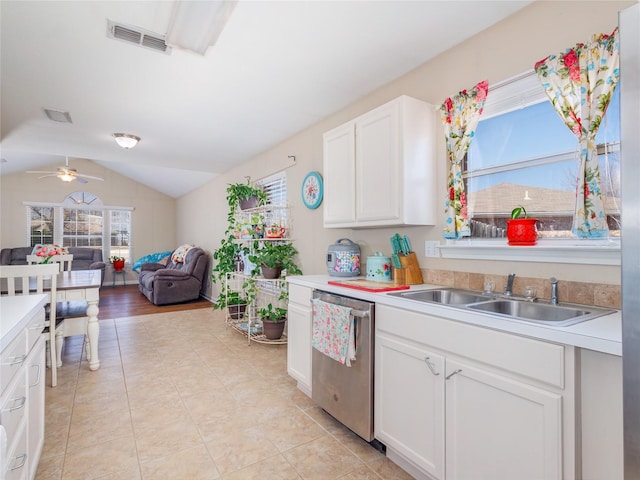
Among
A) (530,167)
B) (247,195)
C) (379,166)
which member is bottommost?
(530,167)

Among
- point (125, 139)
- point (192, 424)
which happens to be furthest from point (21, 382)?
point (125, 139)

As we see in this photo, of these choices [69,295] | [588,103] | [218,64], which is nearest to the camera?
[588,103]

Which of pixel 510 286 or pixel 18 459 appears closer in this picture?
pixel 18 459

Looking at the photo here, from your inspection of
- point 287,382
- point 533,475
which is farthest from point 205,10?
point 287,382

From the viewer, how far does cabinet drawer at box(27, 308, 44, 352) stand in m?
1.48

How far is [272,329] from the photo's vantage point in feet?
12.6

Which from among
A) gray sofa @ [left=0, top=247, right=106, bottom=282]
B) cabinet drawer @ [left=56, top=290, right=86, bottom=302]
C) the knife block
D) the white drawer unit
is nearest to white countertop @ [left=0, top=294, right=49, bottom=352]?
the white drawer unit

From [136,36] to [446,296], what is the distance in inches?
92.3

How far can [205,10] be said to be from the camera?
1630mm

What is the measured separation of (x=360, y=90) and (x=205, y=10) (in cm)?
139

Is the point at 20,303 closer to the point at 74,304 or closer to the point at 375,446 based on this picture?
the point at 375,446

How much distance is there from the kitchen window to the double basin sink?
237mm

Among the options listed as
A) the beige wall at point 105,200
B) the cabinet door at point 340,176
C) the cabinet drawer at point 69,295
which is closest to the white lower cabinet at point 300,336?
the cabinet door at point 340,176

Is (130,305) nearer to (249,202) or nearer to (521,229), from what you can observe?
(249,202)
